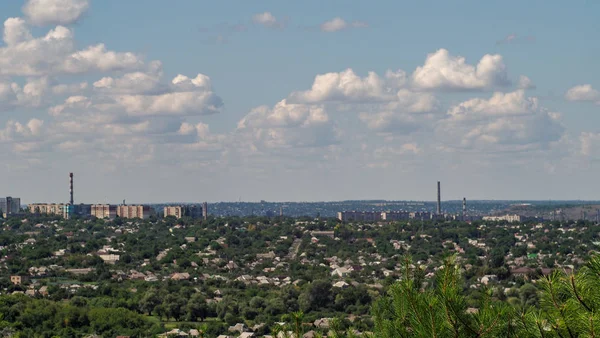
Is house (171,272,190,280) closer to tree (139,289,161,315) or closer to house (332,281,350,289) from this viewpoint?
house (332,281,350,289)

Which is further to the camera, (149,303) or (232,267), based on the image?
(232,267)

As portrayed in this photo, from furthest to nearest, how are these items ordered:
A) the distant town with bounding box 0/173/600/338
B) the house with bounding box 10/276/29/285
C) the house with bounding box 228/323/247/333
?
1. the house with bounding box 10/276/29/285
2. the house with bounding box 228/323/247/333
3. the distant town with bounding box 0/173/600/338

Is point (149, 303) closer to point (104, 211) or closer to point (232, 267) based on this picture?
point (232, 267)

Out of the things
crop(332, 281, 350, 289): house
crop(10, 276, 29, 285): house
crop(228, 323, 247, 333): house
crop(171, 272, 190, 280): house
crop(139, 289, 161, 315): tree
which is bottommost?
crop(228, 323, 247, 333): house

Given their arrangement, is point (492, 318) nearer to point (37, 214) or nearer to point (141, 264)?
point (141, 264)

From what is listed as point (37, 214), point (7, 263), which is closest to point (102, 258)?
point (7, 263)

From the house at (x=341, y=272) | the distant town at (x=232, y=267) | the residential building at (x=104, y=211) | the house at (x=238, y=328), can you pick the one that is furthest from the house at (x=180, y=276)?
the residential building at (x=104, y=211)

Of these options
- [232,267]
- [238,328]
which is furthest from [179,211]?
[238,328]

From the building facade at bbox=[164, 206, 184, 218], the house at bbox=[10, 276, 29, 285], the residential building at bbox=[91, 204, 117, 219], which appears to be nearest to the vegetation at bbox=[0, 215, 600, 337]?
the house at bbox=[10, 276, 29, 285]

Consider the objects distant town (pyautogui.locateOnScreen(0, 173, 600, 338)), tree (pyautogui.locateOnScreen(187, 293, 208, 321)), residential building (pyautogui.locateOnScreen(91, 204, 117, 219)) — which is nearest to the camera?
distant town (pyautogui.locateOnScreen(0, 173, 600, 338))
